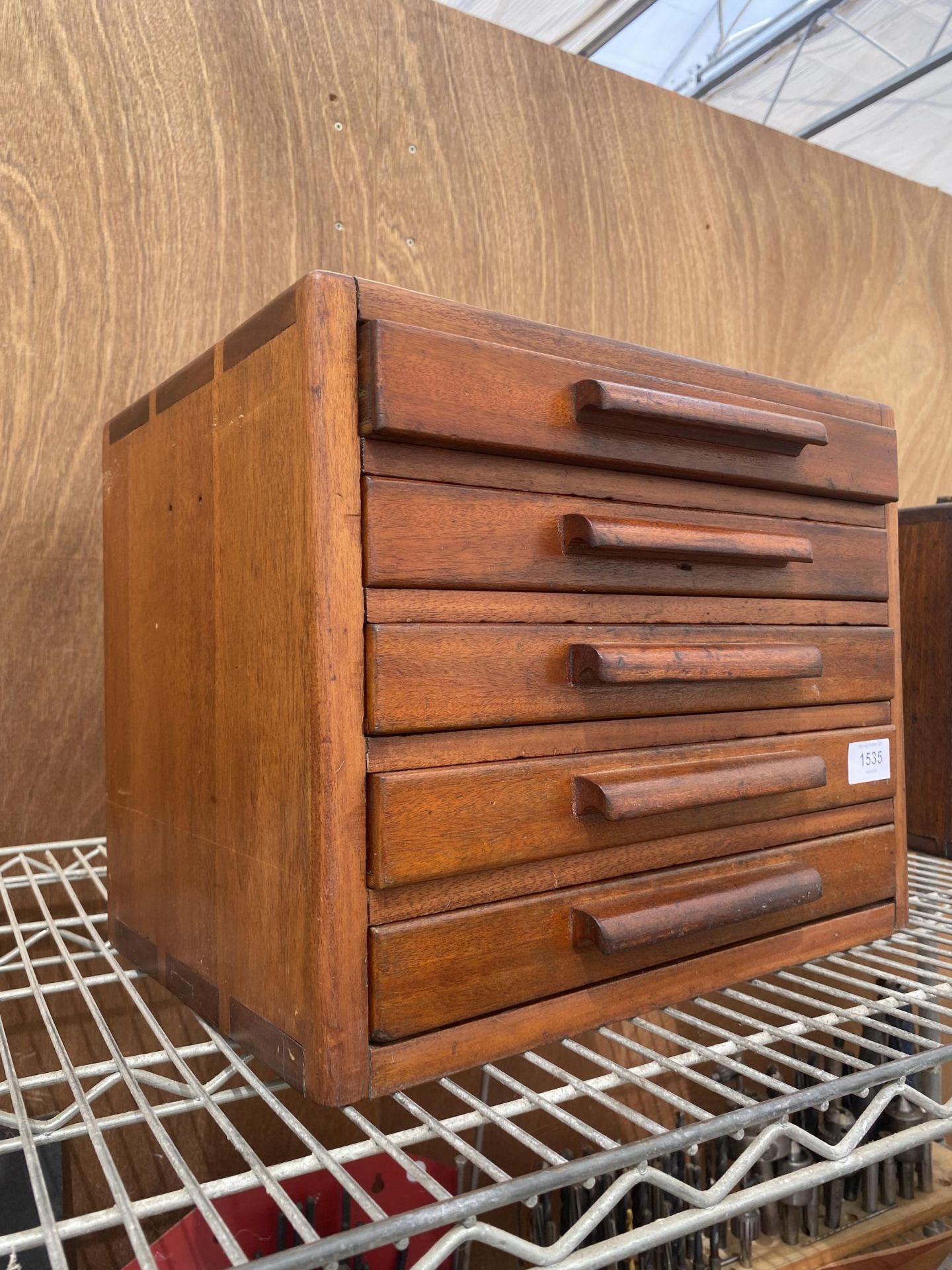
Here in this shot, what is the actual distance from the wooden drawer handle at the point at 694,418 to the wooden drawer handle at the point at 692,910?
0.26 metres

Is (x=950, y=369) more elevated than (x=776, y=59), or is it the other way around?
(x=776, y=59)

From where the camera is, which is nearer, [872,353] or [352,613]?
[352,613]

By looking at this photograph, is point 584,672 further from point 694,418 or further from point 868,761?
point 868,761

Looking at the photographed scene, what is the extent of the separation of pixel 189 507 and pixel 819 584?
1.32 ft

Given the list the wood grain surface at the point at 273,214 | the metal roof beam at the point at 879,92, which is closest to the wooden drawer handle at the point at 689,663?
the wood grain surface at the point at 273,214

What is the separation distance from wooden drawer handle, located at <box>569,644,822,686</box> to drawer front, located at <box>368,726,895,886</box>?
0.05 m

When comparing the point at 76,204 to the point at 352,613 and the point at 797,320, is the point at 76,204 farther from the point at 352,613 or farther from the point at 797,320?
the point at 797,320

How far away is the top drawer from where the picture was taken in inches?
17.8

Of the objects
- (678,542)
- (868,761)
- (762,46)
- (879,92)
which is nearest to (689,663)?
(678,542)

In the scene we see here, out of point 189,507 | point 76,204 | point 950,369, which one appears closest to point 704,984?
point 189,507

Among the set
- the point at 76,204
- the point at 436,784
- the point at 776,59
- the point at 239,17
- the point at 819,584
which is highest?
the point at 776,59

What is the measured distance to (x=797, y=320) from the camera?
123 centimetres

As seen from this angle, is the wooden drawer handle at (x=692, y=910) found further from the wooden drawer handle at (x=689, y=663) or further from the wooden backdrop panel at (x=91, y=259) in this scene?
the wooden backdrop panel at (x=91, y=259)

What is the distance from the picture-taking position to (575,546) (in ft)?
1.68
